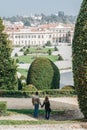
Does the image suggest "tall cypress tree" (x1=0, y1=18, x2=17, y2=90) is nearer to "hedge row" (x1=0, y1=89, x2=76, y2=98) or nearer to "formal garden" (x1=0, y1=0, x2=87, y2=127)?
"formal garden" (x1=0, y1=0, x2=87, y2=127)

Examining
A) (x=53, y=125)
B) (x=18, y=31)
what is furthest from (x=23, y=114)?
(x=18, y=31)

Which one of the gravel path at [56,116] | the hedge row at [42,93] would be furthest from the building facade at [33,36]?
the gravel path at [56,116]

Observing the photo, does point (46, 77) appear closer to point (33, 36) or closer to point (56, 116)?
point (56, 116)

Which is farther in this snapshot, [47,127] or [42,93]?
[42,93]

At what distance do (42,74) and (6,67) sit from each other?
9.02ft

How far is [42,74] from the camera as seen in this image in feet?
87.0

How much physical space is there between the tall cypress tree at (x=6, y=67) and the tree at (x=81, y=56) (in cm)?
1452

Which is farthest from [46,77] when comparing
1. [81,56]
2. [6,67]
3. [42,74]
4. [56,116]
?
[81,56]

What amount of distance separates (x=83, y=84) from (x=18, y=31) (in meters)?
146

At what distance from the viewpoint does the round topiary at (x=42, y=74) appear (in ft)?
86.8

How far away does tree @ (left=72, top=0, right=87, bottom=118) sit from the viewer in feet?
42.4

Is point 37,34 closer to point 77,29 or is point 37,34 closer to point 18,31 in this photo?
point 18,31

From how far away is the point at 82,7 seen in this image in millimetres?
13297

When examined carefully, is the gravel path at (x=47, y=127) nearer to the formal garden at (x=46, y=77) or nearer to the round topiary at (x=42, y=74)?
the formal garden at (x=46, y=77)
